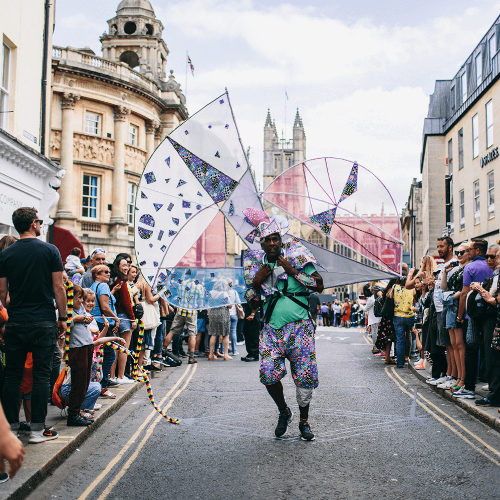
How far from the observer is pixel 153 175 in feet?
21.1

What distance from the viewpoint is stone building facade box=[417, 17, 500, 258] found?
26703 mm

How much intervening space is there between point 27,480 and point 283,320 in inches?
99.1

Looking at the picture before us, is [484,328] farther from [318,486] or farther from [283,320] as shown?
[318,486]

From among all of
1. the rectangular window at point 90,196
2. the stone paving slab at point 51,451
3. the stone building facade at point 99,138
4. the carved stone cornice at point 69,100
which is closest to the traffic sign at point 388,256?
the stone paving slab at point 51,451

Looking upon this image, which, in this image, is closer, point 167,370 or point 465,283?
point 465,283

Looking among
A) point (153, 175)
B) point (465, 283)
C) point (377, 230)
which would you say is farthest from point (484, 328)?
point (153, 175)

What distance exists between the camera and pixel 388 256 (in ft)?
21.5

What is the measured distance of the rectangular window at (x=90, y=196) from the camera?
31.7 meters

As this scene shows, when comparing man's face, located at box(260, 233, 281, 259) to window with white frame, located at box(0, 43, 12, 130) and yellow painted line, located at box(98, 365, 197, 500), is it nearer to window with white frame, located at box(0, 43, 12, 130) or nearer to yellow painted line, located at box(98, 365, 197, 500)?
yellow painted line, located at box(98, 365, 197, 500)

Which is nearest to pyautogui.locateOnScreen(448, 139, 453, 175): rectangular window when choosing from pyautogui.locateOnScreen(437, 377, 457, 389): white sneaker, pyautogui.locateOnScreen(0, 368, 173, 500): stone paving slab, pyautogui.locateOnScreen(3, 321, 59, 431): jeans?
pyautogui.locateOnScreen(437, 377, 457, 389): white sneaker

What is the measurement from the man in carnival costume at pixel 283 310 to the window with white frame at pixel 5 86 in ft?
30.6

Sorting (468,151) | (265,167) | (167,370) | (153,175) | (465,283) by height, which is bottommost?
(167,370)

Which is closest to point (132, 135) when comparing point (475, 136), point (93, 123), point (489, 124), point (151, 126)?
point (151, 126)

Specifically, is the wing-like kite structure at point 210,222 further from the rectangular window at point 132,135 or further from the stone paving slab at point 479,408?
the rectangular window at point 132,135
